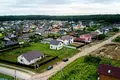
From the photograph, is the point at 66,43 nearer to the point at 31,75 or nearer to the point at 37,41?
the point at 37,41

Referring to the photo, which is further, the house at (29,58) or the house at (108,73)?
the house at (29,58)

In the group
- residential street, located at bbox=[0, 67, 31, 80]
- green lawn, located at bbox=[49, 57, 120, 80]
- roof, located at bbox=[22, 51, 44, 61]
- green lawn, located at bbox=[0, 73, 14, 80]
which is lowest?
green lawn, located at bbox=[0, 73, 14, 80]

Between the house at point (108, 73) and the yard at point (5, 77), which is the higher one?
the house at point (108, 73)

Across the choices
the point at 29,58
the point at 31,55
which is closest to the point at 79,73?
the point at 29,58

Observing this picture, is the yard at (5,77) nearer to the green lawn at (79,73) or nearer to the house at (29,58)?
the house at (29,58)

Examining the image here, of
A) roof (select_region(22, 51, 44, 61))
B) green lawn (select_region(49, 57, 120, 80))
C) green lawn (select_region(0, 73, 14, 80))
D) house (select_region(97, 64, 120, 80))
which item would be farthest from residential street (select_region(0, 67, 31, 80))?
house (select_region(97, 64, 120, 80))

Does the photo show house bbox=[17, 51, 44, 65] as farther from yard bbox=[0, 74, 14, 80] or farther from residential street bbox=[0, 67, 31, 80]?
yard bbox=[0, 74, 14, 80]

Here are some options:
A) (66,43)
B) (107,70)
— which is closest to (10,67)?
(107,70)

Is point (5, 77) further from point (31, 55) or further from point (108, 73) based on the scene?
point (108, 73)

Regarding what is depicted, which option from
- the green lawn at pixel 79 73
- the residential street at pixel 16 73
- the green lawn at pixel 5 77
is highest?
the green lawn at pixel 79 73

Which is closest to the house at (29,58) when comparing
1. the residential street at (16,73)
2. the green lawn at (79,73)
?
the residential street at (16,73)

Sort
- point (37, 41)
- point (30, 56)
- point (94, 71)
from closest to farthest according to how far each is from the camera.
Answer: point (94, 71) < point (30, 56) < point (37, 41)
